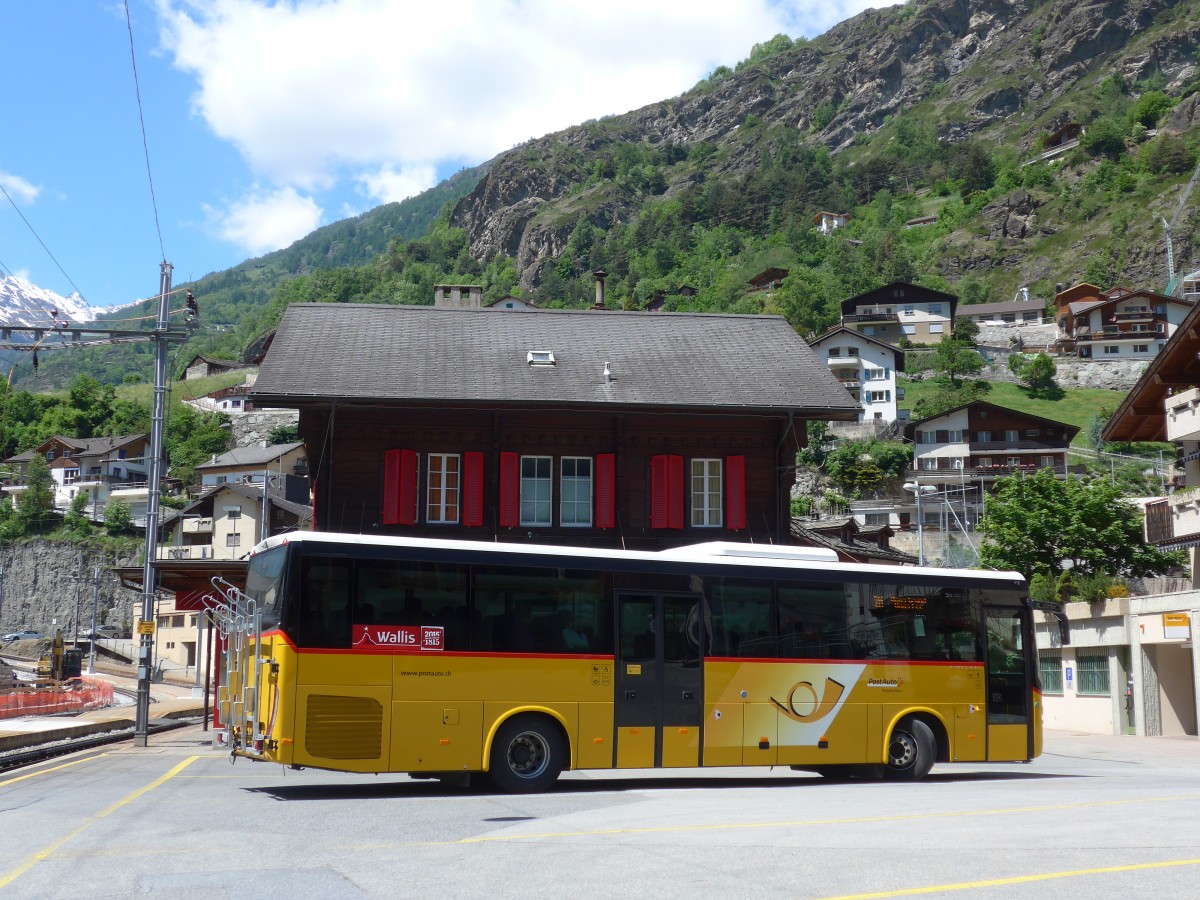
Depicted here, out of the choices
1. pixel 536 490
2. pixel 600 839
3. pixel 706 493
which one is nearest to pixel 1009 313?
pixel 706 493

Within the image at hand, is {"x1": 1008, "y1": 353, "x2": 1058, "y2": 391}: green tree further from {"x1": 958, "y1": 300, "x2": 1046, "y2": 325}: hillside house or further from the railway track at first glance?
the railway track

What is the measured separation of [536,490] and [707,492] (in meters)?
4.66

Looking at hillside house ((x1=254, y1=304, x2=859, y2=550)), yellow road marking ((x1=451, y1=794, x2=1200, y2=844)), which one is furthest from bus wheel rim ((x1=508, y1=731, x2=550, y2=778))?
hillside house ((x1=254, y1=304, x2=859, y2=550))

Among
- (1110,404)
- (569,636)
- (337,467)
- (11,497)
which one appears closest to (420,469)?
(337,467)

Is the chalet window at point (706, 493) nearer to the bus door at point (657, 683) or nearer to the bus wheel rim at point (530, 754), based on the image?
the bus door at point (657, 683)

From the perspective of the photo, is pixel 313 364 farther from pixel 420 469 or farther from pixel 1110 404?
pixel 1110 404

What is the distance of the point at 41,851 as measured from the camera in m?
10.3

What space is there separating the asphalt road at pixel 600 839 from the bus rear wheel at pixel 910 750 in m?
1.01

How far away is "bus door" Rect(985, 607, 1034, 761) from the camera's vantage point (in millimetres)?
20062

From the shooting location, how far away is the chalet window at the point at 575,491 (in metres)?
32.6

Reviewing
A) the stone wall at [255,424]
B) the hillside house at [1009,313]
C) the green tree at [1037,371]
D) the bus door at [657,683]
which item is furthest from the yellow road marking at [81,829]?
the hillside house at [1009,313]

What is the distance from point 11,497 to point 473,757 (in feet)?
465

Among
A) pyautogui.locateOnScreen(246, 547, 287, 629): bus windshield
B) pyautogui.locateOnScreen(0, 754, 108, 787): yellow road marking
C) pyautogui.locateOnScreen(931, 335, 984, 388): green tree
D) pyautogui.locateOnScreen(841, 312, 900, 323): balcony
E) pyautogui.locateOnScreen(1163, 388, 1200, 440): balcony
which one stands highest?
pyautogui.locateOnScreen(841, 312, 900, 323): balcony

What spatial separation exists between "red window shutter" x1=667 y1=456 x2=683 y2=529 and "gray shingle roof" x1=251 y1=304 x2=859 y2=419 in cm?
181
